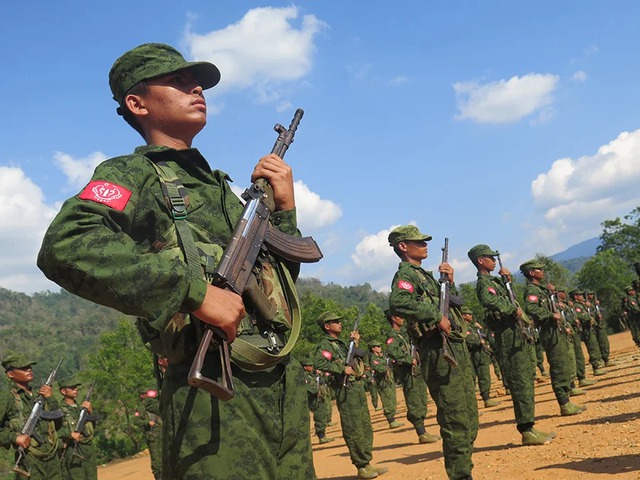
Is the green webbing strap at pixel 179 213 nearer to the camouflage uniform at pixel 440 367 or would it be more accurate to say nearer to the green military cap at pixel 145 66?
the green military cap at pixel 145 66

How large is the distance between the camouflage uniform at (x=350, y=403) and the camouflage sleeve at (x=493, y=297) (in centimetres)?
279

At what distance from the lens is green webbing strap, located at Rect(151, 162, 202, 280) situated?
6.63 feet

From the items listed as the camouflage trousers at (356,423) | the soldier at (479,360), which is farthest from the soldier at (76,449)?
the soldier at (479,360)

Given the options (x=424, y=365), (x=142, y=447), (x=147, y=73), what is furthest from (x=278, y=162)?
(x=142, y=447)

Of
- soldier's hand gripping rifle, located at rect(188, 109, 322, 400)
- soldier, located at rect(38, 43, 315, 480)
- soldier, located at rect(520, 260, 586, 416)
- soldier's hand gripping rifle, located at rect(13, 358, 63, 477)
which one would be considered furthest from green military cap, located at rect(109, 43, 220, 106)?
soldier, located at rect(520, 260, 586, 416)

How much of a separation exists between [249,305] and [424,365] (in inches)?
192

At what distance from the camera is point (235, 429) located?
206cm

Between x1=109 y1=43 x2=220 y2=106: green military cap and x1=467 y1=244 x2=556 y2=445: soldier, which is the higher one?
x1=109 y1=43 x2=220 y2=106: green military cap

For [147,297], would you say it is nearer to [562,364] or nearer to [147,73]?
[147,73]

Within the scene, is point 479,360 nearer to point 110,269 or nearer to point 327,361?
point 327,361

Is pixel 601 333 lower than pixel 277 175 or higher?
lower

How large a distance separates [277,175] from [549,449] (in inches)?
265

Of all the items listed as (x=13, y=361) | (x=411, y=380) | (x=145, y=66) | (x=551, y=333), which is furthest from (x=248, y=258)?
(x=411, y=380)

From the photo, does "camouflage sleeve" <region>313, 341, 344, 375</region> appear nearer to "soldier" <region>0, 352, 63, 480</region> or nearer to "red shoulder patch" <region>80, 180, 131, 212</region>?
"soldier" <region>0, 352, 63, 480</region>
